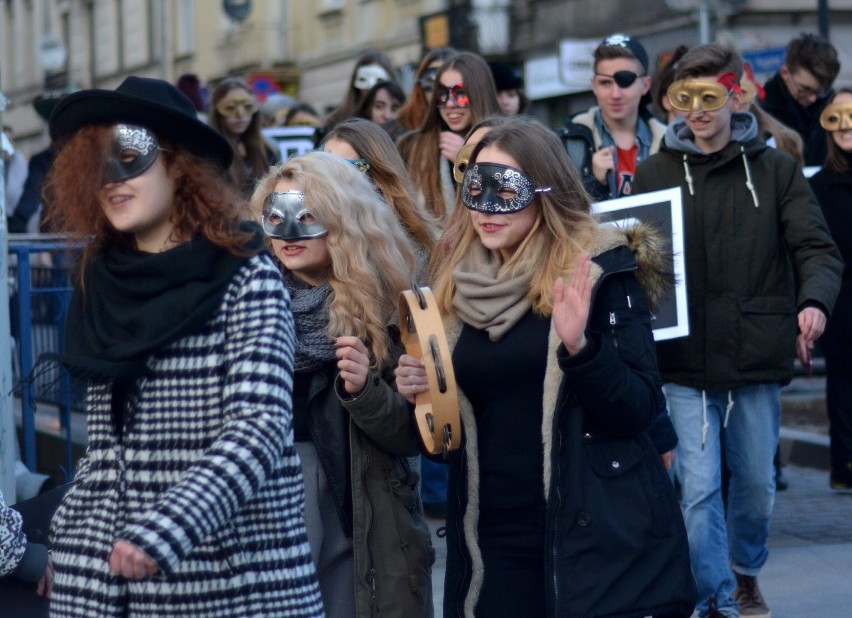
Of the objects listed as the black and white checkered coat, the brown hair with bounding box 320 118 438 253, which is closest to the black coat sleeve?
the black and white checkered coat

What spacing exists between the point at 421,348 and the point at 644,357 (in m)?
0.61

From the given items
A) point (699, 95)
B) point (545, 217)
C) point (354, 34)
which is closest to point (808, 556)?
point (699, 95)

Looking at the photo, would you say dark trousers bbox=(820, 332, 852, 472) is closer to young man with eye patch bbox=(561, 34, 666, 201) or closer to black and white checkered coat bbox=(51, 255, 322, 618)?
young man with eye patch bbox=(561, 34, 666, 201)

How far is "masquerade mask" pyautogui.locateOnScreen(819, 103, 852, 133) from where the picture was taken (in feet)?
27.2

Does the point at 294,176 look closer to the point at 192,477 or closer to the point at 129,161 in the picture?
the point at 129,161

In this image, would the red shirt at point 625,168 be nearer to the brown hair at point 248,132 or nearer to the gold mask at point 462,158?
the gold mask at point 462,158

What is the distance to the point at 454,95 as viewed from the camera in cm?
748

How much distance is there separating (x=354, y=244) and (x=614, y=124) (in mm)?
3044

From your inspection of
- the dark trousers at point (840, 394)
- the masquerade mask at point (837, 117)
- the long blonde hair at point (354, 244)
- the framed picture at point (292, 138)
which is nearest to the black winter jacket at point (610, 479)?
the long blonde hair at point (354, 244)

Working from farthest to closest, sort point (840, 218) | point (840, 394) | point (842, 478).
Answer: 1. point (842, 478)
2. point (840, 394)
3. point (840, 218)

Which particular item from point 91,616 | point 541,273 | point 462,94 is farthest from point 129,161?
point 462,94

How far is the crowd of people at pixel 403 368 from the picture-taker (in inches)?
128

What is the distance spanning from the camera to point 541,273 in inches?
165

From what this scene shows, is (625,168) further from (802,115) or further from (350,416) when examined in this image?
(350,416)
